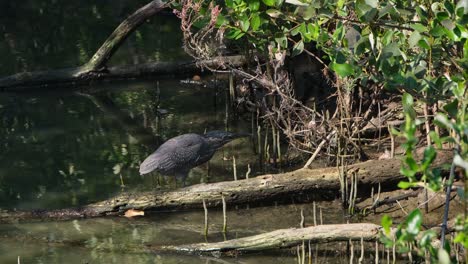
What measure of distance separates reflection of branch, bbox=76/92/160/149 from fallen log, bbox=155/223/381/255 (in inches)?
118

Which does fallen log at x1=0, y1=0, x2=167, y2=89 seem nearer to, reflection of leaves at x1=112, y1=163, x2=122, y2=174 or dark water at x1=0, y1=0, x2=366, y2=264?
dark water at x1=0, y1=0, x2=366, y2=264

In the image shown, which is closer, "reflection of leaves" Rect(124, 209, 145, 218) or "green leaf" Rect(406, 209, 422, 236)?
"green leaf" Rect(406, 209, 422, 236)

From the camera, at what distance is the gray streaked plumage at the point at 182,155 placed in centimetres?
844

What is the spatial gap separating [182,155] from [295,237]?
1845 mm

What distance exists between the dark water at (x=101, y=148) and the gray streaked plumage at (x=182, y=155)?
15.2 inches

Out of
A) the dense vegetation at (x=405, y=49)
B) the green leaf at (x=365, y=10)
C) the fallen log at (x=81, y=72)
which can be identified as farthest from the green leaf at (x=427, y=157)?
the fallen log at (x=81, y=72)

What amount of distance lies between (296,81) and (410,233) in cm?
677

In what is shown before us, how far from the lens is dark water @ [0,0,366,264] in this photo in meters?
7.59

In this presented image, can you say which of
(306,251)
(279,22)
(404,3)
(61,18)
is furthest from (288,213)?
(61,18)

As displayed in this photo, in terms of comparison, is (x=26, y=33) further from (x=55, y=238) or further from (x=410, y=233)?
(x=410, y=233)

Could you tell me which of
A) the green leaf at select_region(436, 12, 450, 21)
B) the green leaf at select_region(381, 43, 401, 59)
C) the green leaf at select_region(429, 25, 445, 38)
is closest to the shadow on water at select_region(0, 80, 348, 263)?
the green leaf at select_region(381, 43, 401, 59)

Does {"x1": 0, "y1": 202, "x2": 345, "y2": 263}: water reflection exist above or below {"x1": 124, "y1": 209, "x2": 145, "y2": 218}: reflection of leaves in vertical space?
below

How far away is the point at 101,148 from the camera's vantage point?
32.8ft

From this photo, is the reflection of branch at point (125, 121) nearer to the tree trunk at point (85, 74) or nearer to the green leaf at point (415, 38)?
the tree trunk at point (85, 74)
